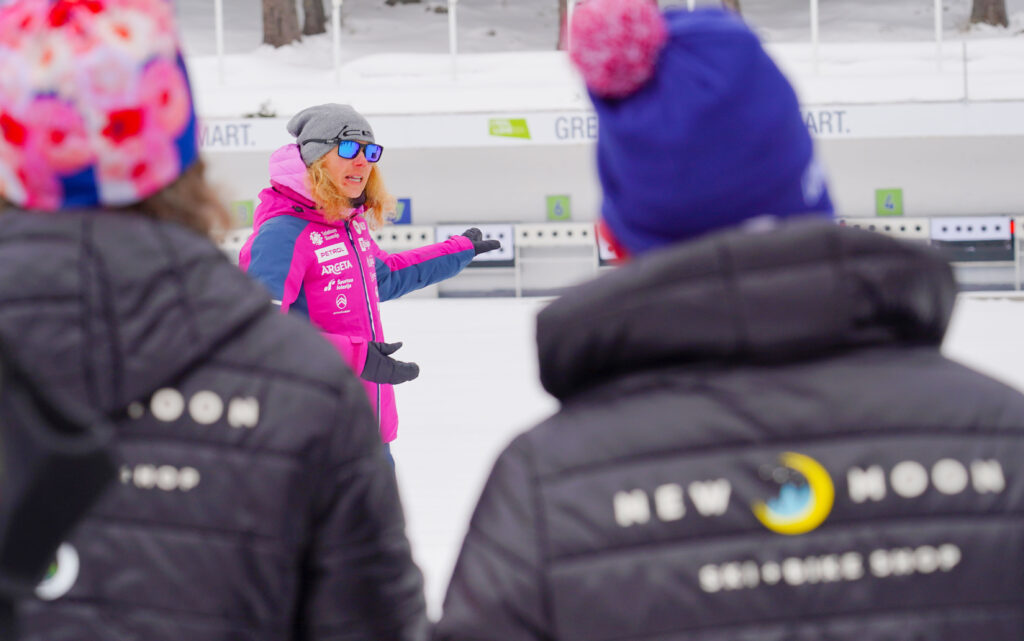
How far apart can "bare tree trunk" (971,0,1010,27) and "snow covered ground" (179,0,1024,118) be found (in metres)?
0.20

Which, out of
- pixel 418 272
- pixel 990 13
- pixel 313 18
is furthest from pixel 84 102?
pixel 990 13

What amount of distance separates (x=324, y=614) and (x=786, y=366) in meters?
0.47

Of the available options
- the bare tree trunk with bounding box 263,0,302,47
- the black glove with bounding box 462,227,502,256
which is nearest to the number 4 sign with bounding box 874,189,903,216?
the bare tree trunk with bounding box 263,0,302,47

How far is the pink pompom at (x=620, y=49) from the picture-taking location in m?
0.89

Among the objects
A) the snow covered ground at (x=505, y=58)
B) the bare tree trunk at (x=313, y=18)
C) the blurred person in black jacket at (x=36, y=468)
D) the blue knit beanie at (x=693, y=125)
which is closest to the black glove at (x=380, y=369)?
the blue knit beanie at (x=693, y=125)

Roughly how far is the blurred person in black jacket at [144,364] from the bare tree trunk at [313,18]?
1492 cm

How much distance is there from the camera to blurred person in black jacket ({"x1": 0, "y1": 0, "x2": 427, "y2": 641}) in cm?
95

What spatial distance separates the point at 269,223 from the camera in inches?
117

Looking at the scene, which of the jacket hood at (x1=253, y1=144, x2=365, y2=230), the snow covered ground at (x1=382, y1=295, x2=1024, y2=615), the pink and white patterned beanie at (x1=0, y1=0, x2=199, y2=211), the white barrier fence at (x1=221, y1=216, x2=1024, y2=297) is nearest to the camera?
the pink and white patterned beanie at (x1=0, y1=0, x2=199, y2=211)

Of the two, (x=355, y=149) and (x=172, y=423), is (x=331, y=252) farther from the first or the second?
(x=172, y=423)

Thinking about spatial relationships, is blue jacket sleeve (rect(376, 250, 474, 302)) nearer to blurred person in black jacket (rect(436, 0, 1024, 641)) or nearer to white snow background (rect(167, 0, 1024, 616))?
white snow background (rect(167, 0, 1024, 616))

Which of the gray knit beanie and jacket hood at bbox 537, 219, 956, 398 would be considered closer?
jacket hood at bbox 537, 219, 956, 398

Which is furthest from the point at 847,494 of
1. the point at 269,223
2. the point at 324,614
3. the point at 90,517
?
the point at 269,223

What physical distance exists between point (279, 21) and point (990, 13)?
8.89 m
